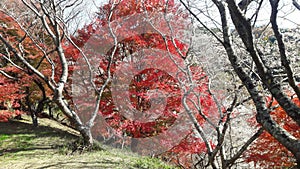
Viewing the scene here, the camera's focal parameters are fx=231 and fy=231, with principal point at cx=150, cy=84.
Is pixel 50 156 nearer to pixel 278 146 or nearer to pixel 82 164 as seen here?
pixel 82 164

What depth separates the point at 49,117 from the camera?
1295 cm

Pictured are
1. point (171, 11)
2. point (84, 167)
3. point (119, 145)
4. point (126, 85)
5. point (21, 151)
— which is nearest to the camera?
point (84, 167)

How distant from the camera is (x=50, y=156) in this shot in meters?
6.22

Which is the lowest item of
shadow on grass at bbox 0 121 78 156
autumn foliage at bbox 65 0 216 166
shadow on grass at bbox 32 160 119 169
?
shadow on grass at bbox 32 160 119 169

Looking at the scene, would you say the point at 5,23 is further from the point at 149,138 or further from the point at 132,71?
the point at 149,138

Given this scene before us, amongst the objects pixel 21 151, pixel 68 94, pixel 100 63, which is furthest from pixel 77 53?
pixel 21 151

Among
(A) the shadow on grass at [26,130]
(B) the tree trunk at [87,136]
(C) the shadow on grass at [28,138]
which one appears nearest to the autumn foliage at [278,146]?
(B) the tree trunk at [87,136]

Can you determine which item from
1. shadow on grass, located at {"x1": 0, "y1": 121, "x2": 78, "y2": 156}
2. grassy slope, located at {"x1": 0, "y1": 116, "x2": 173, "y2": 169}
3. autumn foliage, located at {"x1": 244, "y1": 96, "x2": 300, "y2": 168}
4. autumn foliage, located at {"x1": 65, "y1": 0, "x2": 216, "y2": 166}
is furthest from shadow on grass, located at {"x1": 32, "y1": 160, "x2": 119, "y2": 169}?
autumn foliage, located at {"x1": 244, "y1": 96, "x2": 300, "y2": 168}

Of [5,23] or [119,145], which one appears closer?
[5,23]

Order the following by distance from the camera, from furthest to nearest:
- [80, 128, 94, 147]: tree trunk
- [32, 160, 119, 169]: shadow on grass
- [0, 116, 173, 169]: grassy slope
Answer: [80, 128, 94, 147]: tree trunk → [0, 116, 173, 169]: grassy slope → [32, 160, 119, 169]: shadow on grass

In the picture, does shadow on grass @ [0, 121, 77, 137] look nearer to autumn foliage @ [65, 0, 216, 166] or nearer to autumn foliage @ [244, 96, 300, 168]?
autumn foliage @ [65, 0, 216, 166]

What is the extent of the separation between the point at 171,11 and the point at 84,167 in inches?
233

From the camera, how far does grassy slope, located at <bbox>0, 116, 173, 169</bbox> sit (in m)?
5.56

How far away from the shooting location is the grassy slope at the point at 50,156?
5.56 m
